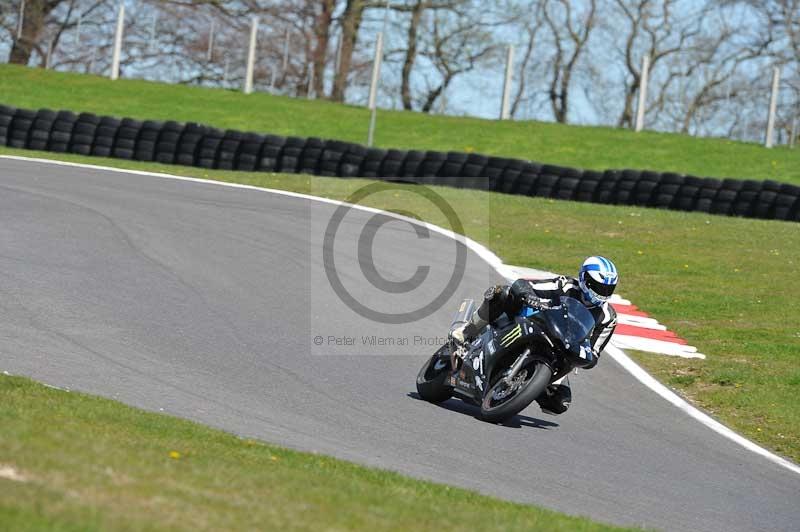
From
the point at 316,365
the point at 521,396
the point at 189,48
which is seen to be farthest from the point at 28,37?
the point at 521,396

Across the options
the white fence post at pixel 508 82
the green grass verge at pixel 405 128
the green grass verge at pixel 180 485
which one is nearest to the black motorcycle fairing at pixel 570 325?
the green grass verge at pixel 180 485

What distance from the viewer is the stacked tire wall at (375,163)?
77.5ft

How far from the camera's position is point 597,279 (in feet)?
30.2

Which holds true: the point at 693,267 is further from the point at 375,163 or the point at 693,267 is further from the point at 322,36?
the point at 322,36

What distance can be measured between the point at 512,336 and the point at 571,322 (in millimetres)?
447

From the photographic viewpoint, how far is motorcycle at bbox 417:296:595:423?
9.01 m

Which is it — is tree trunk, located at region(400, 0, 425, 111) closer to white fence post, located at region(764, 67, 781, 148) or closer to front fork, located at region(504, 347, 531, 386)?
white fence post, located at region(764, 67, 781, 148)

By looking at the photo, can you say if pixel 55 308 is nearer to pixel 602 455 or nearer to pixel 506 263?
pixel 602 455

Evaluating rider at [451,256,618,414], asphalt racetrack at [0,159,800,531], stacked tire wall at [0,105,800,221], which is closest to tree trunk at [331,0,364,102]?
stacked tire wall at [0,105,800,221]

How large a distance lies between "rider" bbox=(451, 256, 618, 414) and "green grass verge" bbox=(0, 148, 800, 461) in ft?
6.03

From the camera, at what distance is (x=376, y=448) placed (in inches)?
309

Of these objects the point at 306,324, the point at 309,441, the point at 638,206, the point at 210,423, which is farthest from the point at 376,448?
the point at 638,206

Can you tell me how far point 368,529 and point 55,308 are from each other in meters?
6.29

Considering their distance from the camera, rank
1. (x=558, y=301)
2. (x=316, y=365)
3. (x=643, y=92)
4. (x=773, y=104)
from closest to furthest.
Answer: (x=558, y=301) → (x=316, y=365) → (x=773, y=104) → (x=643, y=92)
